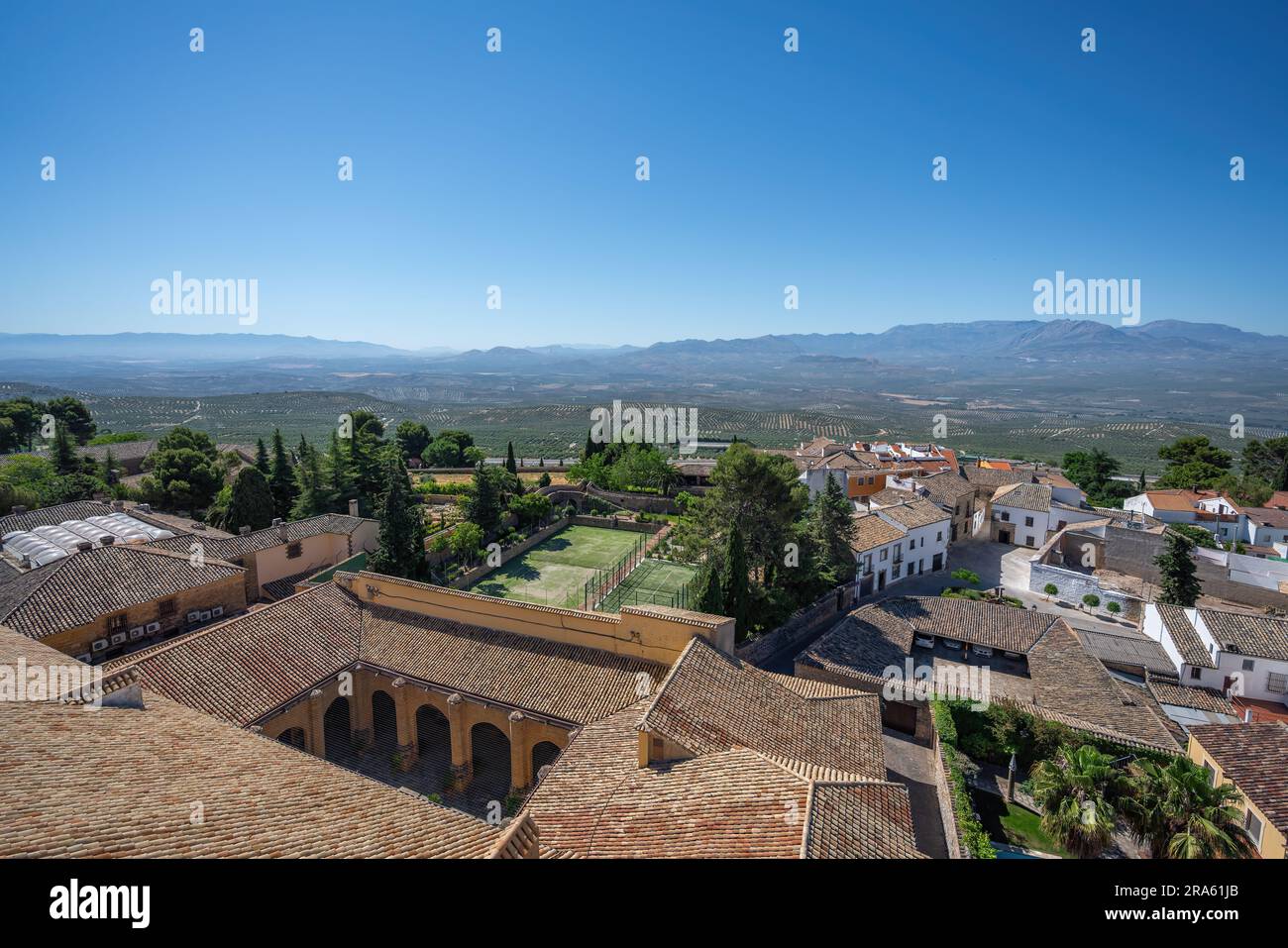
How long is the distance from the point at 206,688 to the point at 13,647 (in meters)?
4.09

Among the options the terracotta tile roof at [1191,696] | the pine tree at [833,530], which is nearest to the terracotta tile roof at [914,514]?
the pine tree at [833,530]

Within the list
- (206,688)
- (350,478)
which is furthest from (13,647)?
(350,478)

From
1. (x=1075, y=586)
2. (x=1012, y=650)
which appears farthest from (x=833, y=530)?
(x=1075, y=586)

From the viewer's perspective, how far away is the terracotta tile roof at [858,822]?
986 centimetres

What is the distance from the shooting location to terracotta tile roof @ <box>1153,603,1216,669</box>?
23.5 m

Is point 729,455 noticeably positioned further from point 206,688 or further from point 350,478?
point 350,478

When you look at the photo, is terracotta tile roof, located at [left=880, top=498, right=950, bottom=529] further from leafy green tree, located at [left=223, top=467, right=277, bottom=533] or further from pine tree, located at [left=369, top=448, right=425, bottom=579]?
leafy green tree, located at [left=223, top=467, right=277, bottom=533]

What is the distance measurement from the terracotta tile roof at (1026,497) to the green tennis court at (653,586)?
883 inches

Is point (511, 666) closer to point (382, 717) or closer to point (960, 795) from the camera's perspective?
point (382, 717)

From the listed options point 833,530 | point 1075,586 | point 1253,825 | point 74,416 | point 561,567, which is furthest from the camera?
point 74,416

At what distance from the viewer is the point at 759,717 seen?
14.6 meters

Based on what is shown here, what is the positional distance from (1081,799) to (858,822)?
6.32 metres

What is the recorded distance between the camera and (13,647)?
15.2 meters

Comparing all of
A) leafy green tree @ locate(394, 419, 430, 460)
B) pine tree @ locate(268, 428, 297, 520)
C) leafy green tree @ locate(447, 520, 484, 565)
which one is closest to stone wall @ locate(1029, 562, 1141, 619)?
leafy green tree @ locate(447, 520, 484, 565)
